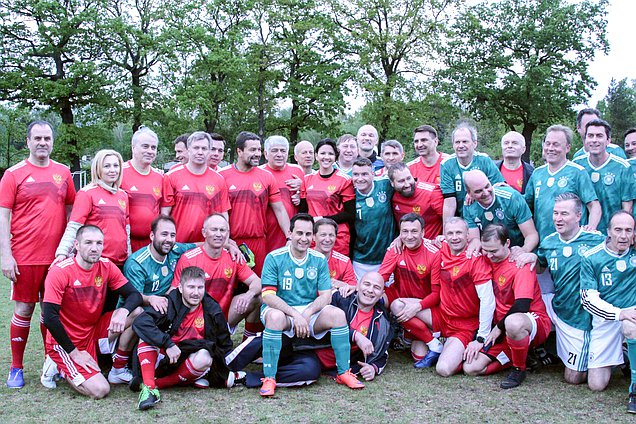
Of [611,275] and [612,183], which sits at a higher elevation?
[612,183]

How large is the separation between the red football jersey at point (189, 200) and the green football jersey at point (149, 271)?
1.14ft

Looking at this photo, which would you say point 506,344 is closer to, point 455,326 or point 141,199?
point 455,326

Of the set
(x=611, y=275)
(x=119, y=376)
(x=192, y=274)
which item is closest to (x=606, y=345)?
(x=611, y=275)

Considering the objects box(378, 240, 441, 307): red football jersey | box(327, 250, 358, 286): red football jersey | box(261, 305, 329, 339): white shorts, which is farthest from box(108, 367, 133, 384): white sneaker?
box(378, 240, 441, 307): red football jersey

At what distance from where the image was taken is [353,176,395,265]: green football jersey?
5.96m

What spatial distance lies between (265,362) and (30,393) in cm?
185

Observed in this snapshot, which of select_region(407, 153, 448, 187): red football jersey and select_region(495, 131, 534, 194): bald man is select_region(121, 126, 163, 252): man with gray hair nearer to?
select_region(407, 153, 448, 187): red football jersey

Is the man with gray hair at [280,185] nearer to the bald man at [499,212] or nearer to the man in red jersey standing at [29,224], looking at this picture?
the bald man at [499,212]

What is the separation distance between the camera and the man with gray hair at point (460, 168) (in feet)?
18.4

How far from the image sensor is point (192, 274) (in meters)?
4.62

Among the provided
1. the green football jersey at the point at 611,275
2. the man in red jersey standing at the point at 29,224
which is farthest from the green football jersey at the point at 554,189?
the man in red jersey standing at the point at 29,224

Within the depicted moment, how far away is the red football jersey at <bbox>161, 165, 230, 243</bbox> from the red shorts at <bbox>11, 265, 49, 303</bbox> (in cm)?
121

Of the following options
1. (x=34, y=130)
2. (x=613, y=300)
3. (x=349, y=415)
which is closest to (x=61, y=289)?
(x=34, y=130)

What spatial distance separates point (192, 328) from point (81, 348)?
0.93 metres
